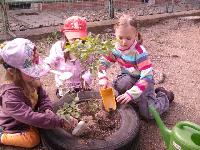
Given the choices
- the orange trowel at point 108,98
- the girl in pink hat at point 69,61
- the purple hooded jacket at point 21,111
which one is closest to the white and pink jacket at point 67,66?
the girl in pink hat at point 69,61

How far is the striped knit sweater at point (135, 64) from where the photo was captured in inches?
127

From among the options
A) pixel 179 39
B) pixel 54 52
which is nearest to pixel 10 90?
pixel 54 52

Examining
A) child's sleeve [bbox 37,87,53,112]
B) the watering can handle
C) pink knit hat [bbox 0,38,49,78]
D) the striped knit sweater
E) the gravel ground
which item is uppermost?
pink knit hat [bbox 0,38,49,78]

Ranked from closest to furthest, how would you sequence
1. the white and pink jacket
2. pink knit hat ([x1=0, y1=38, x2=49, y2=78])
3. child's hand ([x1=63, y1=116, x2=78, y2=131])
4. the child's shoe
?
pink knit hat ([x1=0, y1=38, x2=49, y2=78]) < child's hand ([x1=63, y1=116, x2=78, y2=131]) < the white and pink jacket < the child's shoe

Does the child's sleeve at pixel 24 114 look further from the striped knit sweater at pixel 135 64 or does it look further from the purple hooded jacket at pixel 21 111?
the striped knit sweater at pixel 135 64

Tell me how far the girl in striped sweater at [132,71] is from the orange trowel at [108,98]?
73 mm

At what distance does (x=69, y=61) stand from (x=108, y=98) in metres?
0.71

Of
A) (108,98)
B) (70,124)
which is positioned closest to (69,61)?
(108,98)

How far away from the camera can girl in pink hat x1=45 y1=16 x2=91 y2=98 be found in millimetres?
3464

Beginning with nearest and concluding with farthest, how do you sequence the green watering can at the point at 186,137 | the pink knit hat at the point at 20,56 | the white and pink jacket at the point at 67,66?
the green watering can at the point at 186,137, the pink knit hat at the point at 20,56, the white and pink jacket at the point at 67,66

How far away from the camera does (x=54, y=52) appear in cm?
364

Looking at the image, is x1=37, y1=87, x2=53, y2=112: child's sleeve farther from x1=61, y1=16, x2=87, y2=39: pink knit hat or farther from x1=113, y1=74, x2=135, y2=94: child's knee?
x1=113, y1=74, x2=135, y2=94: child's knee

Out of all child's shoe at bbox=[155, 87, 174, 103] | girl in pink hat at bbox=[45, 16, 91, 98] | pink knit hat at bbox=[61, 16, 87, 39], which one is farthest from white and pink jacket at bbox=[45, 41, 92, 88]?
child's shoe at bbox=[155, 87, 174, 103]

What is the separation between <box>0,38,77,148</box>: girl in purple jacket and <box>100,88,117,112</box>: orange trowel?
316mm
